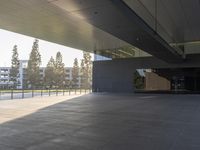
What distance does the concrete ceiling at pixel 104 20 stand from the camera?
8.78 m

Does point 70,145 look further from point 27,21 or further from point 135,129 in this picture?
point 27,21

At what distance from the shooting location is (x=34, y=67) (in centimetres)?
5194

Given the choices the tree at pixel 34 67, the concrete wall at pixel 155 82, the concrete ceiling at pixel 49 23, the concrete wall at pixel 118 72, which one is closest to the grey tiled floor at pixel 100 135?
the concrete ceiling at pixel 49 23

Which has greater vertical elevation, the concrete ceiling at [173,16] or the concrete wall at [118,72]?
the concrete ceiling at [173,16]

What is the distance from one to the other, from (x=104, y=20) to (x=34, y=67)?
4470 centimetres

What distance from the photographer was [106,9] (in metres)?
8.37

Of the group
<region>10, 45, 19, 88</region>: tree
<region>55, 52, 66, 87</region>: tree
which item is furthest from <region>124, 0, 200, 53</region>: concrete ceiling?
<region>10, 45, 19, 88</region>: tree

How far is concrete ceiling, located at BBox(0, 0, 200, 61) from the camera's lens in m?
8.78

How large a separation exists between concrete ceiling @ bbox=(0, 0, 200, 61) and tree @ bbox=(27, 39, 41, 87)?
2773 centimetres

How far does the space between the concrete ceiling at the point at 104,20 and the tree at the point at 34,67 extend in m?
27.7

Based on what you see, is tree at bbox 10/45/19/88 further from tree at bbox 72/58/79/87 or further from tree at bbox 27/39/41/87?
tree at bbox 72/58/79/87

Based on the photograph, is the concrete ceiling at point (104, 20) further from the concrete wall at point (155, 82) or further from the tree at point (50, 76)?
the tree at point (50, 76)

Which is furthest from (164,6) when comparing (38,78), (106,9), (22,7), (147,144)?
(38,78)

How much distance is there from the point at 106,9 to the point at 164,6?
281 inches
